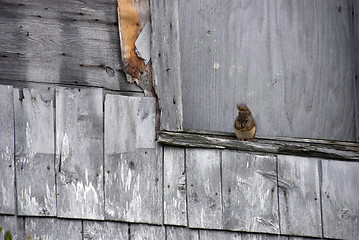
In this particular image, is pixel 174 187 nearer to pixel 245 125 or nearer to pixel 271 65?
pixel 245 125

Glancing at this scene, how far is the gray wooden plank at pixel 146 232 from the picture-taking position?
12.1ft

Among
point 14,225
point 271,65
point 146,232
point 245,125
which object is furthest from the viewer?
point 271,65

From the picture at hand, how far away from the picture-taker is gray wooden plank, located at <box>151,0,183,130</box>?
3.95 m

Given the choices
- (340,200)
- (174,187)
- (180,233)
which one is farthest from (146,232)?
(340,200)

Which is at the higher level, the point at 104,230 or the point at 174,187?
the point at 174,187

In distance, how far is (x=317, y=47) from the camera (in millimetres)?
4656

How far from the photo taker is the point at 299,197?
13.3ft

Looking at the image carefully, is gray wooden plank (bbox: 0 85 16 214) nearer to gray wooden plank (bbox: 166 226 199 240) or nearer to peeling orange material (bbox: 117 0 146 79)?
peeling orange material (bbox: 117 0 146 79)

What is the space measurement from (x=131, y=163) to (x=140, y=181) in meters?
0.12

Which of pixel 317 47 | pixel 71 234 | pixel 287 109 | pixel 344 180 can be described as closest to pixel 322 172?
pixel 344 180

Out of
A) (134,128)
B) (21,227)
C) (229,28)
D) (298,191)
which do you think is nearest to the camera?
(21,227)

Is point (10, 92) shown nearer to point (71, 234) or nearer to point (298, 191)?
point (71, 234)

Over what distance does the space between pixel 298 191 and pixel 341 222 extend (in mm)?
357

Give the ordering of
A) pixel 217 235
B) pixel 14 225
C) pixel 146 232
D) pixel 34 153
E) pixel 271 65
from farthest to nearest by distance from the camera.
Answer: pixel 271 65
pixel 217 235
pixel 146 232
pixel 34 153
pixel 14 225
